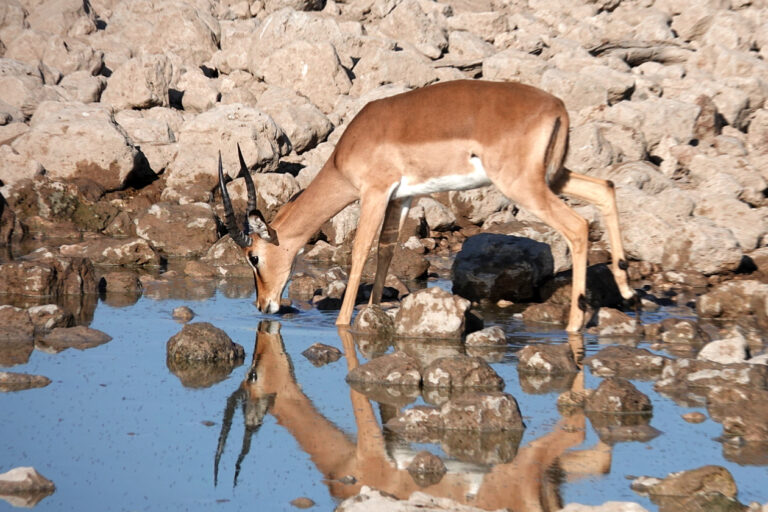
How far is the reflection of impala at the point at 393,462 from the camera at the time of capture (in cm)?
529

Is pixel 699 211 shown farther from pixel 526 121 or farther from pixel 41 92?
pixel 41 92

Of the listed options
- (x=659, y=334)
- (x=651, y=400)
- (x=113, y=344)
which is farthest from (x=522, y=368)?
(x=113, y=344)

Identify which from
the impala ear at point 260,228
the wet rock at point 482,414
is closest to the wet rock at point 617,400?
the wet rock at point 482,414

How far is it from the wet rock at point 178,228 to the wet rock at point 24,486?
32.7ft

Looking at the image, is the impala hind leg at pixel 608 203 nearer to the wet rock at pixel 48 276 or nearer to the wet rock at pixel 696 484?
the wet rock at pixel 696 484

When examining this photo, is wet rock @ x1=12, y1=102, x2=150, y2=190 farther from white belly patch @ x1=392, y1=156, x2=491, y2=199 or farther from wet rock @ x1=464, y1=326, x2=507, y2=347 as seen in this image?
wet rock @ x1=464, y1=326, x2=507, y2=347

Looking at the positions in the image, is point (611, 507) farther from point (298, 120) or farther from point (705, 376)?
point (298, 120)

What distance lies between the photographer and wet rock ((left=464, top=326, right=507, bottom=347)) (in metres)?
9.23


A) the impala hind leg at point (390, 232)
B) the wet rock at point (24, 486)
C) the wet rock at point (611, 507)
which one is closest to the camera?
the wet rock at point (611, 507)

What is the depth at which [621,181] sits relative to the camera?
16031mm

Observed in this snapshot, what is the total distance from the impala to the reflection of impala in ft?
10.2

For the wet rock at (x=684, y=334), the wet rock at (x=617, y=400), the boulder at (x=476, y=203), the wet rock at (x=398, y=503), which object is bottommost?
the wet rock at (x=398, y=503)

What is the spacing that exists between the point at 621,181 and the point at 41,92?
1119cm

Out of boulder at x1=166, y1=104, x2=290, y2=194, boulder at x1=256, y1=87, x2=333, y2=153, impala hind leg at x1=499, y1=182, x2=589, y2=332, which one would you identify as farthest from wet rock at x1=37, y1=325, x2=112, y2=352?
boulder at x1=256, y1=87, x2=333, y2=153
